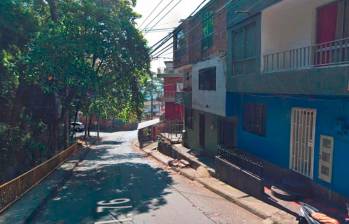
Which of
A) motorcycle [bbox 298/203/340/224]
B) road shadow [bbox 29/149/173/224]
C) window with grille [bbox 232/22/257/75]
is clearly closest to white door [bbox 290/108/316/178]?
window with grille [bbox 232/22/257/75]

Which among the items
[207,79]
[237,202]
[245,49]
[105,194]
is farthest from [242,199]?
[207,79]

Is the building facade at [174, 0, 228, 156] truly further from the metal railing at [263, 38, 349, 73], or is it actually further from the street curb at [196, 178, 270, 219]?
the street curb at [196, 178, 270, 219]

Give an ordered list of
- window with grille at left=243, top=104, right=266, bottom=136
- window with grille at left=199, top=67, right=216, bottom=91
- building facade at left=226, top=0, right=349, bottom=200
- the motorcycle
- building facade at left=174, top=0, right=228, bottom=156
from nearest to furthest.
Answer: the motorcycle
building facade at left=226, top=0, right=349, bottom=200
window with grille at left=243, top=104, right=266, bottom=136
building facade at left=174, top=0, right=228, bottom=156
window with grille at left=199, top=67, right=216, bottom=91

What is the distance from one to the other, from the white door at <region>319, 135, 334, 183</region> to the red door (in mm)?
2243

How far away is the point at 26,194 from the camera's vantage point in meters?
12.1

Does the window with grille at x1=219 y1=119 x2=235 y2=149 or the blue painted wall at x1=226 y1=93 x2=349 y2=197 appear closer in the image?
the blue painted wall at x1=226 y1=93 x2=349 y2=197

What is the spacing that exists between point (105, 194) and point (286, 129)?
22.7 feet

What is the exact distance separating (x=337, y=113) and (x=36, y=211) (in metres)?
9.19

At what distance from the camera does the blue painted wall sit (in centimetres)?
928

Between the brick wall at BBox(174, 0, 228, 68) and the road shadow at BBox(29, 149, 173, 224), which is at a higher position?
the brick wall at BBox(174, 0, 228, 68)

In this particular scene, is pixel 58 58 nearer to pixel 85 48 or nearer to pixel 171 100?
pixel 85 48

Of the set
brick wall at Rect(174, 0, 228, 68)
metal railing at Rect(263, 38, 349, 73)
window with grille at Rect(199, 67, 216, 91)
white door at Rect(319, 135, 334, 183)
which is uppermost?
brick wall at Rect(174, 0, 228, 68)

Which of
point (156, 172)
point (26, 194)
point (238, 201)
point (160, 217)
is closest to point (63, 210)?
Answer: point (26, 194)

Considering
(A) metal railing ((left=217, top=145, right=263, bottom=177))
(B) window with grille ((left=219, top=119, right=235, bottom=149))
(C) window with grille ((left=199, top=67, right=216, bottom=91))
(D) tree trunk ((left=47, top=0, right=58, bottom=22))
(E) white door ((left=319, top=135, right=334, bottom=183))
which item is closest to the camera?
(E) white door ((left=319, top=135, right=334, bottom=183))
